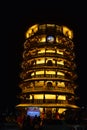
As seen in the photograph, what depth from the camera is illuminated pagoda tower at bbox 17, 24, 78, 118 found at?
9269 centimetres

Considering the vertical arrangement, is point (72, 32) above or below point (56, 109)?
above

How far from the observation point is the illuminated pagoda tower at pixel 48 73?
9269 cm

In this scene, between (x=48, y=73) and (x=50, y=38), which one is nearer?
(x=48, y=73)

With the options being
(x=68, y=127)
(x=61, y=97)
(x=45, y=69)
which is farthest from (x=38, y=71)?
(x=68, y=127)

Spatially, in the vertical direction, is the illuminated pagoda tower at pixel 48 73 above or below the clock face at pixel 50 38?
below

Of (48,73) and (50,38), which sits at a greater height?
(50,38)

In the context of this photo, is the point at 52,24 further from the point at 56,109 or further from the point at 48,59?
the point at 56,109

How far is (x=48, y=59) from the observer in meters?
98.9

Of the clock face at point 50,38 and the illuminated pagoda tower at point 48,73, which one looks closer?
the illuminated pagoda tower at point 48,73

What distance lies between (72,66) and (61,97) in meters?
11.5

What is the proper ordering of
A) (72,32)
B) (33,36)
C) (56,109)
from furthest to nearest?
(72,32) → (33,36) → (56,109)

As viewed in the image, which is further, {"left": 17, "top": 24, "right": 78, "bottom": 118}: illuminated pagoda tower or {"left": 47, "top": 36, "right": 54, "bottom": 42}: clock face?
{"left": 47, "top": 36, "right": 54, "bottom": 42}: clock face

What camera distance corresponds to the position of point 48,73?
96.8m

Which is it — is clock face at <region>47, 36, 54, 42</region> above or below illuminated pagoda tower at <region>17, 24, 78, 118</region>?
above
